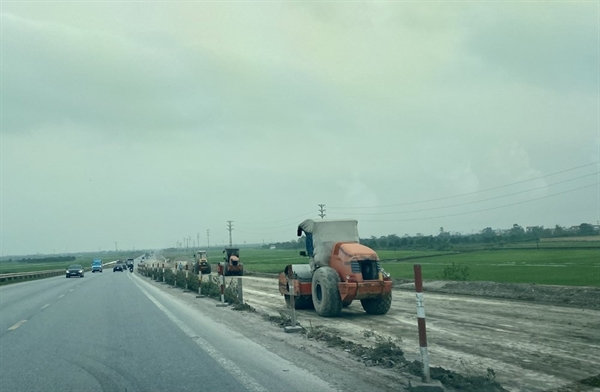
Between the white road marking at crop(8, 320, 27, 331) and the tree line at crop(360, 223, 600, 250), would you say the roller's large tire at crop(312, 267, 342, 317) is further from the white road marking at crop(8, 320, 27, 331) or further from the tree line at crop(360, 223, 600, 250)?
the tree line at crop(360, 223, 600, 250)

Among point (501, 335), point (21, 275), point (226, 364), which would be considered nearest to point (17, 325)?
point (226, 364)

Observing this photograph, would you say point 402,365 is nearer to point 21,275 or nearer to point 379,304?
point 379,304

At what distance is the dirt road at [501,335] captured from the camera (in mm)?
8453

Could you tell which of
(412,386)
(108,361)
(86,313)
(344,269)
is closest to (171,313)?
(86,313)

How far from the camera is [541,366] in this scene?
8719mm

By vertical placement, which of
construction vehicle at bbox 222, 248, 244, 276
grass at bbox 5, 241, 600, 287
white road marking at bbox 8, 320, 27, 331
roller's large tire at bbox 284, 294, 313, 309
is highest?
construction vehicle at bbox 222, 248, 244, 276

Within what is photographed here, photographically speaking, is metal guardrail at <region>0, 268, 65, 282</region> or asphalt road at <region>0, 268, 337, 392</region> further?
metal guardrail at <region>0, 268, 65, 282</region>

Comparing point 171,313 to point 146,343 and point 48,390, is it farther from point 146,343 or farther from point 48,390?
point 48,390

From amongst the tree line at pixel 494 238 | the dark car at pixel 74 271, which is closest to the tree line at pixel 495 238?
the tree line at pixel 494 238

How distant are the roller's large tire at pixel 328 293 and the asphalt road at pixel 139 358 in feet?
11.6

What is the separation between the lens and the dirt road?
845cm

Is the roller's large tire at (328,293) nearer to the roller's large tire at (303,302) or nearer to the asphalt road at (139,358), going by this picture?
the roller's large tire at (303,302)

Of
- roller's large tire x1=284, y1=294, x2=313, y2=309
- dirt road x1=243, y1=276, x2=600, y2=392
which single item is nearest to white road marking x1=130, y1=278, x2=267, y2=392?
dirt road x1=243, y1=276, x2=600, y2=392

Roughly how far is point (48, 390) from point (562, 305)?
1616 cm
